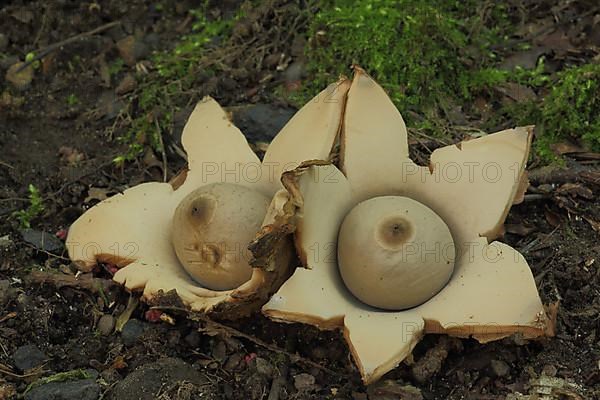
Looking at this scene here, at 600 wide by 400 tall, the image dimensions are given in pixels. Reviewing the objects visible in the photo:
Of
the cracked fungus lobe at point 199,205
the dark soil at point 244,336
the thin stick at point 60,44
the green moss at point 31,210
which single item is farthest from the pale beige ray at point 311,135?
the thin stick at point 60,44

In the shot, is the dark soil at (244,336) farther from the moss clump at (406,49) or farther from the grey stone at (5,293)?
the moss clump at (406,49)

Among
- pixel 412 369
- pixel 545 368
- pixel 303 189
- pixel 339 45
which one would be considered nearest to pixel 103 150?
pixel 339 45

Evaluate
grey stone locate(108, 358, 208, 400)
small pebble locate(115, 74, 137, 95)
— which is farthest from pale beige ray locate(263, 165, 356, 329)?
small pebble locate(115, 74, 137, 95)

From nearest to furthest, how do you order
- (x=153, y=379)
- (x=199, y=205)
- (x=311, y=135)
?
(x=153, y=379), (x=199, y=205), (x=311, y=135)

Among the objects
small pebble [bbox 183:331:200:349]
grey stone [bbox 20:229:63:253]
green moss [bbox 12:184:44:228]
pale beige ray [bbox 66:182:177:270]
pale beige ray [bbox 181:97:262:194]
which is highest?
pale beige ray [bbox 181:97:262:194]

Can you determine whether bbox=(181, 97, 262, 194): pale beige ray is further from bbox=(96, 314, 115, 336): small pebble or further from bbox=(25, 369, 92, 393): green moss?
bbox=(25, 369, 92, 393): green moss

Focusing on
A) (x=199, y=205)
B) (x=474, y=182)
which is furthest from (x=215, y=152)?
(x=474, y=182)

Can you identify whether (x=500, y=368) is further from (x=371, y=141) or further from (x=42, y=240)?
(x=42, y=240)

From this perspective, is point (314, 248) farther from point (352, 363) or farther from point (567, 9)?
point (567, 9)
